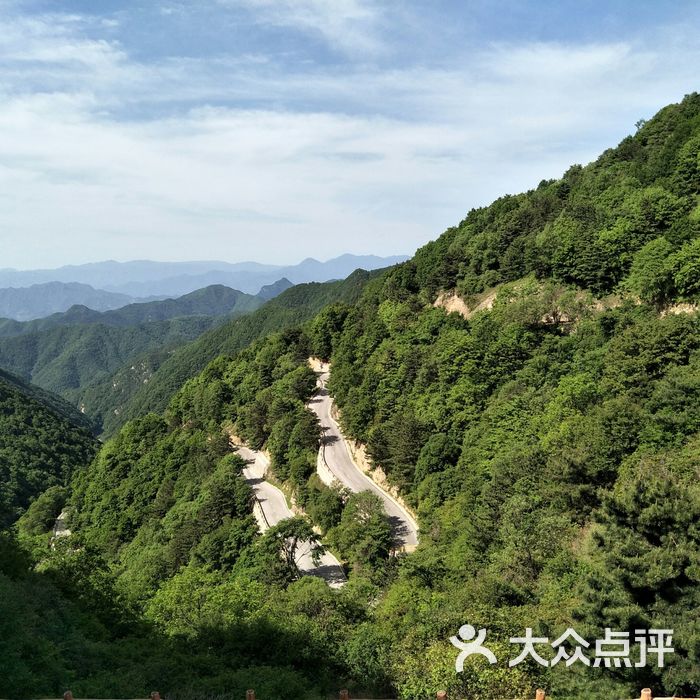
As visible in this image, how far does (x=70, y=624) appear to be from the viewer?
17469 millimetres

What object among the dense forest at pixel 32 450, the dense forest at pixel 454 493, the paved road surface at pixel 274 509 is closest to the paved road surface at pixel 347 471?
the dense forest at pixel 454 493

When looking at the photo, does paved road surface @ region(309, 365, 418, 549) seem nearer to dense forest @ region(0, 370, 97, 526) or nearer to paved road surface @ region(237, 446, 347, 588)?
paved road surface @ region(237, 446, 347, 588)

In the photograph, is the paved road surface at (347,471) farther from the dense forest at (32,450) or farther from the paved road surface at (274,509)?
the dense forest at (32,450)

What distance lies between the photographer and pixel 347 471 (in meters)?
47.0

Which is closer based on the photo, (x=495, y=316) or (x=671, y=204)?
(x=671, y=204)

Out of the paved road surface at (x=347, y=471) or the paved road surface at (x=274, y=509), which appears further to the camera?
the paved road surface at (x=347, y=471)

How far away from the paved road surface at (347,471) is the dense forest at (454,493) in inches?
76.8

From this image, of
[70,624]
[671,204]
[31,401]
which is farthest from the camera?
[31,401]

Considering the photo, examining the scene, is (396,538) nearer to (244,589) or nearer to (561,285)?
(244,589)

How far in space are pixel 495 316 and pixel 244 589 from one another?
33.5 meters

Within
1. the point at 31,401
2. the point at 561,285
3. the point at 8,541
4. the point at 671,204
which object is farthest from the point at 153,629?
the point at 31,401

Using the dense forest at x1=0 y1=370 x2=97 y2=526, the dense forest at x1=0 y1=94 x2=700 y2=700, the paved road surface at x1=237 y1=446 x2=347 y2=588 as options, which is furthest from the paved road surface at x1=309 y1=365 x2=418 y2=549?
the dense forest at x1=0 y1=370 x2=97 y2=526

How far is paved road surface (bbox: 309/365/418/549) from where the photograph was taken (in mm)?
36562

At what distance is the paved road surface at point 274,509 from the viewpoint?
112 feet
